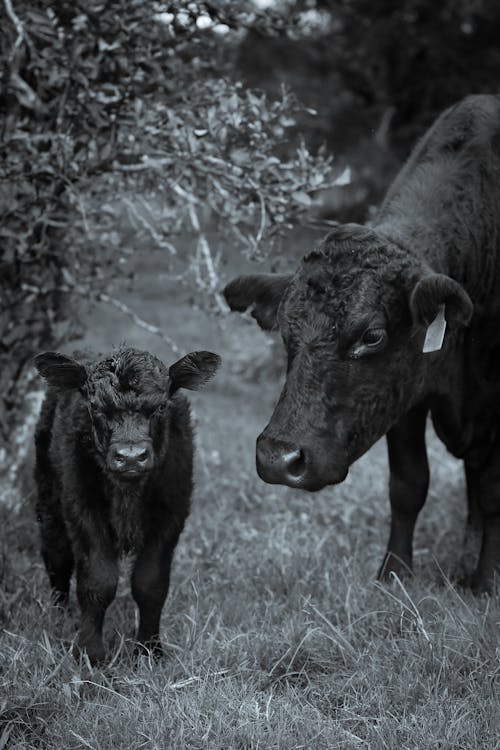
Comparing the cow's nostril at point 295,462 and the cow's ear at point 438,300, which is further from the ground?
the cow's ear at point 438,300

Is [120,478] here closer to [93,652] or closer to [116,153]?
[93,652]

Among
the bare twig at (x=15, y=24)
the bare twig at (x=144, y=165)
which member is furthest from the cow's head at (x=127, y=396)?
the bare twig at (x=15, y=24)

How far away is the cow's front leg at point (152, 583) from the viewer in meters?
3.77

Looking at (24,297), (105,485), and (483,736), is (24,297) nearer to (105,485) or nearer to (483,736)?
(105,485)

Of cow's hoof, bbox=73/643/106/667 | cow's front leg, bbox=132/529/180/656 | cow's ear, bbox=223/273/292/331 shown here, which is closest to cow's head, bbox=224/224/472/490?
cow's ear, bbox=223/273/292/331

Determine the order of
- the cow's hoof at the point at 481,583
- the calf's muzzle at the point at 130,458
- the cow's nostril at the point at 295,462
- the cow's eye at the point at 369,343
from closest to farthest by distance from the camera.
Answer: the calf's muzzle at the point at 130,458 < the cow's nostril at the point at 295,462 < the cow's eye at the point at 369,343 < the cow's hoof at the point at 481,583

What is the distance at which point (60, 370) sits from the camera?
364 centimetres

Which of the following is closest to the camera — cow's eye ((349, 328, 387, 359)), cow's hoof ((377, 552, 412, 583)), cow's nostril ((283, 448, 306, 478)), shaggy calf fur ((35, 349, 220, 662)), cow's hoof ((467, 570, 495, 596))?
shaggy calf fur ((35, 349, 220, 662))

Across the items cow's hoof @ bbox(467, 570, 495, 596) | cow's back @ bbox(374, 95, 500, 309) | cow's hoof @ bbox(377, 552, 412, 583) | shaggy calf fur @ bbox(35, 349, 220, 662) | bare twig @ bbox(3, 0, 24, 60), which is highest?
bare twig @ bbox(3, 0, 24, 60)

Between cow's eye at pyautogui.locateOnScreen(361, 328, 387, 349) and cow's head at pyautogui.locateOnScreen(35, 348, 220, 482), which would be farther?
cow's eye at pyautogui.locateOnScreen(361, 328, 387, 349)

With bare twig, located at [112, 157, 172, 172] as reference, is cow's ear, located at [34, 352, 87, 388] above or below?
below

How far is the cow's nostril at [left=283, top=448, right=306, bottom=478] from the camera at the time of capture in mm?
3729

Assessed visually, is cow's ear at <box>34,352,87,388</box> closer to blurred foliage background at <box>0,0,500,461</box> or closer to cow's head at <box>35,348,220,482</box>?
cow's head at <box>35,348,220,482</box>

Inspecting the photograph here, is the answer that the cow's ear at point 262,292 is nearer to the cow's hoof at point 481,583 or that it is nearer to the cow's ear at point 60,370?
the cow's ear at point 60,370
